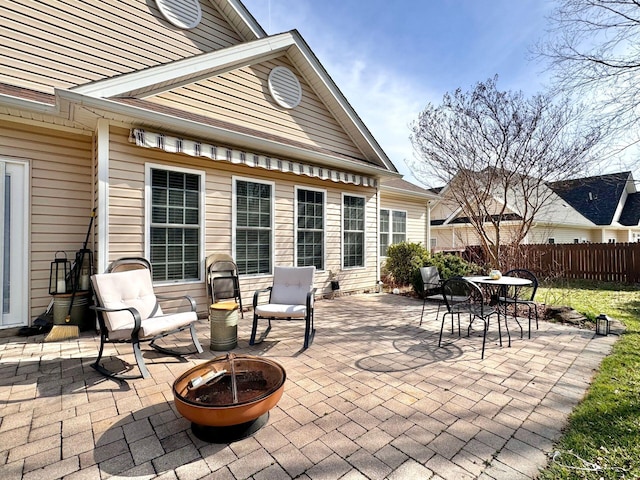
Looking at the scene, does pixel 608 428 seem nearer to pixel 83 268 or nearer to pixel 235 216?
pixel 235 216

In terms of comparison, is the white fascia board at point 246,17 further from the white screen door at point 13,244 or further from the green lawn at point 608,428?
the green lawn at point 608,428

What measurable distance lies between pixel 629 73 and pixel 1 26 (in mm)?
9500

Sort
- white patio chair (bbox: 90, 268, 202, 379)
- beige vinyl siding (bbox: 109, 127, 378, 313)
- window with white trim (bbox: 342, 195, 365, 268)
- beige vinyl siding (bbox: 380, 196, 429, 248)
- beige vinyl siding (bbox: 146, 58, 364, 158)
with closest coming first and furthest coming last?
white patio chair (bbox: 90, 268, 202, 379)
beige vinyl siding (bbox: 109, 127, 378, 313)
beige vinyl siding (bbox: 146, 58, 364, 158)
window with white trim (bbox: 342, 195, 365, 268)
beige vinyl siding (bbox: 380, 196, 429, 248)

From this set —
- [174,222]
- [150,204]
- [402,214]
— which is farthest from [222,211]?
[402,214]

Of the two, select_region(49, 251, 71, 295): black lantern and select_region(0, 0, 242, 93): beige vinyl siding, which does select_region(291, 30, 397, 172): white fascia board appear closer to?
select_region(0, 0, 242, 93): beige vinyl siding

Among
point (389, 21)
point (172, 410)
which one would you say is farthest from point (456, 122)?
point (172, 410)

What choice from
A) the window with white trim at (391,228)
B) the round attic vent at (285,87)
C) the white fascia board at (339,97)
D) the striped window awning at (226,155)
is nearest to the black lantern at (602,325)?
the striped window awning at (226,155)

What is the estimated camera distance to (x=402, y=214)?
11.7 m

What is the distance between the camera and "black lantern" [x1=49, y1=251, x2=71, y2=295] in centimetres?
485

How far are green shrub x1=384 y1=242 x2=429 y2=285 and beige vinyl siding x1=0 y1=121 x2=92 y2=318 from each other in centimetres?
770

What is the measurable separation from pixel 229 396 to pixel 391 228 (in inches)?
376

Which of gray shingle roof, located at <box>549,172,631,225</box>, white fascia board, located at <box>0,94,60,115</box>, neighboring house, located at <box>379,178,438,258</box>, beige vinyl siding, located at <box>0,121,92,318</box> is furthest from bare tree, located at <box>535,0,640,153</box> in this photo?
gray shingle roof, located at <box>549,172,631,225</box>

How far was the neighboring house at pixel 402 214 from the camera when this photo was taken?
10.9m

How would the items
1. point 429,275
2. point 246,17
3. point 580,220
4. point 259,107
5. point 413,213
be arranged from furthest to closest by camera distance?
point 580,220, point 413,213, point 246,17, point 259,107, point 429,275
